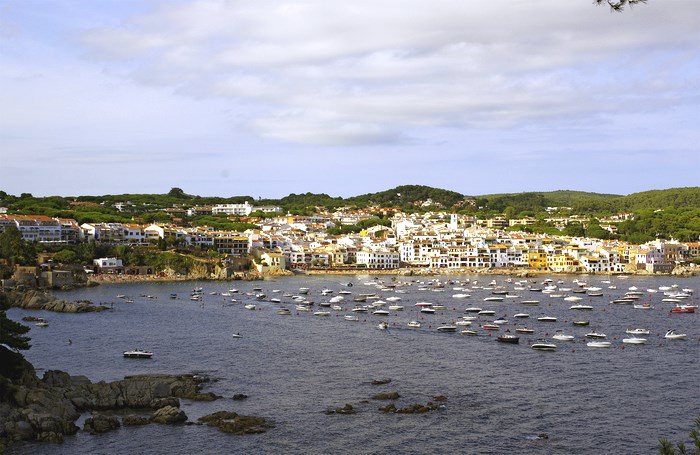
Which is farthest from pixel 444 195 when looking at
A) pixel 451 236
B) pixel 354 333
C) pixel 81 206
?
pixel 354 333

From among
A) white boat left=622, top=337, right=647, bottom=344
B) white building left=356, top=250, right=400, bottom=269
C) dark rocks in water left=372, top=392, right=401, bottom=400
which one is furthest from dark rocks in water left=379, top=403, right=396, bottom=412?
white building left=356, top=250, right=400, bottom=269

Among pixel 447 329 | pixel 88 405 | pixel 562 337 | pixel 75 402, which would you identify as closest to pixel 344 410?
pixel 88 405

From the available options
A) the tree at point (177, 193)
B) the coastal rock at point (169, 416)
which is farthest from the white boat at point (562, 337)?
the tree at point (177, 193)

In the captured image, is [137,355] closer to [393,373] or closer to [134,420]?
[134,420]

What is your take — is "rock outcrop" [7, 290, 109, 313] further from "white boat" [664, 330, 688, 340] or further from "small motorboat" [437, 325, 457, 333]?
"white boat" [664, 330, 688, 340]

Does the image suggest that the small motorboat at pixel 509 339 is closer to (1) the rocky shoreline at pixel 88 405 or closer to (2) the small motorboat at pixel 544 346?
(2) the small motorboat at pixel 544 346

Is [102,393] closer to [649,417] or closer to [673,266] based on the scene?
[649,417]

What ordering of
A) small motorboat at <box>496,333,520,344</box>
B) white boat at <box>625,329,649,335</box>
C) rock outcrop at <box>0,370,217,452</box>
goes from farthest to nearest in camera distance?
1. white boat at <box>625,329,649,335</box>
2. small motorboat at <box>496,333,520,344</box>
3. rock outcrop at <box>0,370,217,452</box>
